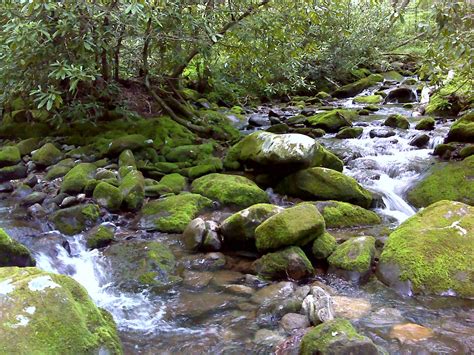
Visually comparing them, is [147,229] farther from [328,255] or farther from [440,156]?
[440,156]

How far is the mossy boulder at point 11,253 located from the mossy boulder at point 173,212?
1.82 metres

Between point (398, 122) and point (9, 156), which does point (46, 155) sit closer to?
point (9, 156)

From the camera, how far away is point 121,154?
8336mm

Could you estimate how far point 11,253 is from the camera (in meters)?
4.58

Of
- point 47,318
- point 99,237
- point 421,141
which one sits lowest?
point 99,237

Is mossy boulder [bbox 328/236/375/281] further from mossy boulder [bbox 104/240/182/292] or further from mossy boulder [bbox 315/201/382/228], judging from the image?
mossy boulder [bbox 104/240/182/292]

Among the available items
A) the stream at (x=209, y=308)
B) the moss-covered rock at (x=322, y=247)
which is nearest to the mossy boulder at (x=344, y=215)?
the stream at (x=209, y=308)

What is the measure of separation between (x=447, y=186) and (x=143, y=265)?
15.6ft

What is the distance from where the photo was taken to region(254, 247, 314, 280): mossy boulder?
4914mm

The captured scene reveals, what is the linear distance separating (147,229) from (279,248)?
6.61ft

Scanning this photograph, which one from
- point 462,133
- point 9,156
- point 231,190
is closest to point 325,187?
point 231,190

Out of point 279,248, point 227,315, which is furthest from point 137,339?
point 279,248

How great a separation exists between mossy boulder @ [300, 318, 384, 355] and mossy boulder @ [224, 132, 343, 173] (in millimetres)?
4100

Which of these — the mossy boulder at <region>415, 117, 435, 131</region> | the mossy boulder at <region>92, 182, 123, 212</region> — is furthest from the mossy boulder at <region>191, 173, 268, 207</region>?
the mossy boulder at <region>415, 117, 435, 131</region>
